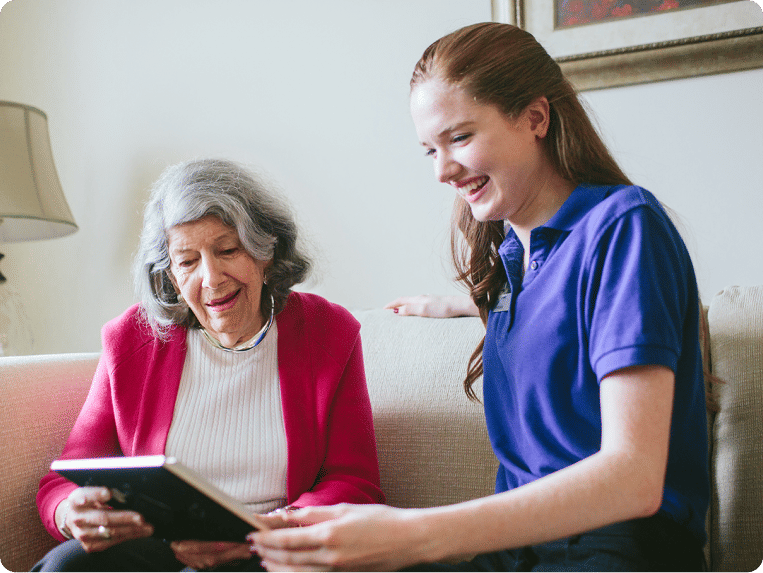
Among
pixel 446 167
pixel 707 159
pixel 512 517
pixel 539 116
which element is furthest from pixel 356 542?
pixel 707 159

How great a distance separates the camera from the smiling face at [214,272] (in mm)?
1173

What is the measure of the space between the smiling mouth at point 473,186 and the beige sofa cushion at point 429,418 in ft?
1.53

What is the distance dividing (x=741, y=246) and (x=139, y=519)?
1.36m

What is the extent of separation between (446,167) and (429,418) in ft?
Answer: 1.91

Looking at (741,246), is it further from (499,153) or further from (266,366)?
(266,366)

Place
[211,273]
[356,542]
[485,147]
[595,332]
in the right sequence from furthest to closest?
[211,273] < [485,147] < [595,332] < [356,542]

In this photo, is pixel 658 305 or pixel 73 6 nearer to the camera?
pixel 658 305

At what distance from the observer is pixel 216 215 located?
1.18 metres

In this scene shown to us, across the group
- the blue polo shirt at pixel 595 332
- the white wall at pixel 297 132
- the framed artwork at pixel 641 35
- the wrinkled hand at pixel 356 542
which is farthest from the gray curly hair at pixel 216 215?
the framed artwork at pixel 641 35

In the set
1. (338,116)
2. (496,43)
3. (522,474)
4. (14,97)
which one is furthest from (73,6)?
(522,474)

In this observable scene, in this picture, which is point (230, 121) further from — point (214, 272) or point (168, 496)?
point (168, 496)

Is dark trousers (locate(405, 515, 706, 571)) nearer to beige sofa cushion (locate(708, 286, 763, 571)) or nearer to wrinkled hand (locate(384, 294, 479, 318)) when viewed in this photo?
beige sofa cushion (locate(708, 286, 763, 571))

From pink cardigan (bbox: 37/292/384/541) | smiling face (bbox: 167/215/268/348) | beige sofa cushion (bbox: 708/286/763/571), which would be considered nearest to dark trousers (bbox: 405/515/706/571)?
beige sofa cushion (bbox: 708/286/763/571)

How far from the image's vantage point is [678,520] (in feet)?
2.46
